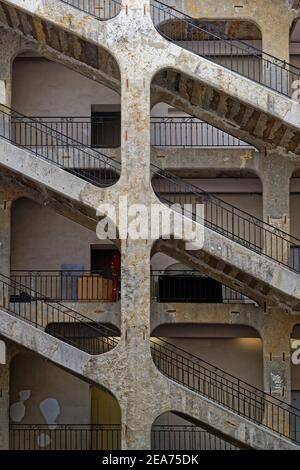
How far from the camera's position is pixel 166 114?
3362 cm

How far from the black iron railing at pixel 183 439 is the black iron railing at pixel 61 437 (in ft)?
3.93

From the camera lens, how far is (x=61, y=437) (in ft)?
107

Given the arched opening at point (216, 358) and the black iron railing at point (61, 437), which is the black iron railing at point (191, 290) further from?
the black iron railing at point (61, 437)

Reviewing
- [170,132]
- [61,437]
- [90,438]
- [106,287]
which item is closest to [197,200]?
[170,132]

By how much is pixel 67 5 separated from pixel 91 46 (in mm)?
1415

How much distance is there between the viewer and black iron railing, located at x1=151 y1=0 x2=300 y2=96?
101 feet

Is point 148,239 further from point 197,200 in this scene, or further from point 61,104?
point 61,104

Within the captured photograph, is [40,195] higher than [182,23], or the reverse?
[182,23]

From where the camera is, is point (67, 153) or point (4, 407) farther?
point (4, 407)

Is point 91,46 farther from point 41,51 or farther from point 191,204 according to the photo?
point 191,204

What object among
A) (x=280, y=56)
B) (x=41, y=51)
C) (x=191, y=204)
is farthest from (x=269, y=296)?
(x=41, y=51)

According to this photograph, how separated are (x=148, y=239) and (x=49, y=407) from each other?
7686mm
